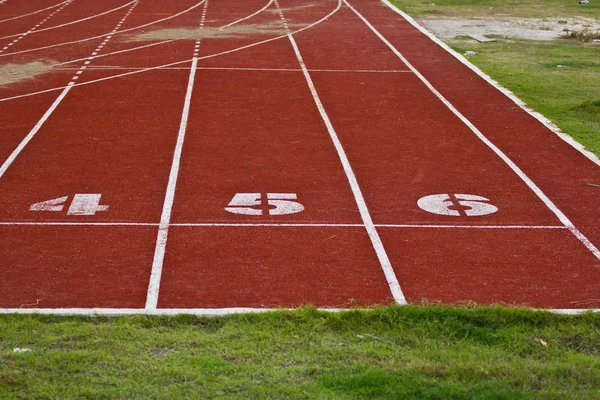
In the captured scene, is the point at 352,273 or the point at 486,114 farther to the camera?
the point at 486,114

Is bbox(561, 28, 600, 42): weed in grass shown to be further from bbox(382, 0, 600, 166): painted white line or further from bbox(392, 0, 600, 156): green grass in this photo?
bbox(382, 0, 600, 166): painted white line

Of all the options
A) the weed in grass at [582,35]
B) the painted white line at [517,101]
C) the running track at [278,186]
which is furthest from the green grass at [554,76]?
the weed in grass at [582,35]

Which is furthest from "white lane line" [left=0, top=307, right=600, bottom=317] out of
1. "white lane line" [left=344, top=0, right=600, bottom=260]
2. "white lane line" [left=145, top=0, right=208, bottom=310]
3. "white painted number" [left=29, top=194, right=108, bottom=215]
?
"white painted number" [left=29, top=194, right=108, bottom=215]

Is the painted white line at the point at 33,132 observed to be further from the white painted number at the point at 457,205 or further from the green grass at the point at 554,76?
the green grass at the point at 554,76

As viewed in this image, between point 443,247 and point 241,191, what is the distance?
264cm

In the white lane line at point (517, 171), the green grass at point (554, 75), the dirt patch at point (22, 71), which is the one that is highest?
the dirt patch at point (22, 71)

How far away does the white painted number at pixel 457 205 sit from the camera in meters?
10.4

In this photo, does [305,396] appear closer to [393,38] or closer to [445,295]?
[445,295]

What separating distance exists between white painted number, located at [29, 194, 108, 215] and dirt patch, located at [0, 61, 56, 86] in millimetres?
6857

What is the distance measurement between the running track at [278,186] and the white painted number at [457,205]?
3cm

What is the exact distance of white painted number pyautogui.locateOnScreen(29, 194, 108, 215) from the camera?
1016 cm

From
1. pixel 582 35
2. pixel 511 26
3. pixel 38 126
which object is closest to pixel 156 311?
pixel 38 126

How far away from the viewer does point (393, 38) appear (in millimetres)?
22984

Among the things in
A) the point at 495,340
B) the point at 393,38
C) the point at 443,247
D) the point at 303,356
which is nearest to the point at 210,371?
the point at 303,356
